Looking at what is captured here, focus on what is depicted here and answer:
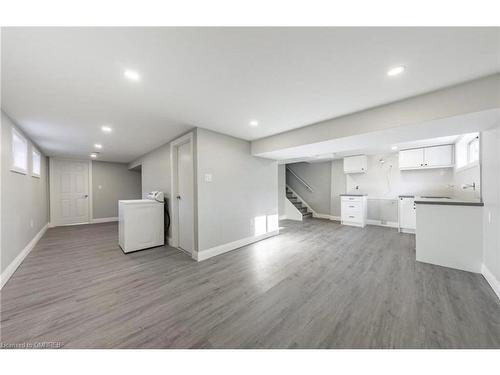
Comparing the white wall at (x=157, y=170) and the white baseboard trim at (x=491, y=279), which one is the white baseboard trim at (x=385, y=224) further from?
the white wall at (x=157, y=170)

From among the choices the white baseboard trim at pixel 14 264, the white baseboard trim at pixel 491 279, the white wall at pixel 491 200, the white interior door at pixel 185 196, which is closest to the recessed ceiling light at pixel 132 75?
the white interior door at pixel 185 196

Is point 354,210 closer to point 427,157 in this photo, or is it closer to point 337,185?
point 337,185

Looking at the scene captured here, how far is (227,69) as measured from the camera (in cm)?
151

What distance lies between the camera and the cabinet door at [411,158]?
448cm

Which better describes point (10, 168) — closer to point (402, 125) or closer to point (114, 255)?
point (114, 255)

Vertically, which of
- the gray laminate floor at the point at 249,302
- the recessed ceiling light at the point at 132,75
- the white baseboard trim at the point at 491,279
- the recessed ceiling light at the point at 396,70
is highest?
the recessed ceiling light at the point at 132,75

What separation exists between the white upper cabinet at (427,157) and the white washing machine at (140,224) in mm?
6183

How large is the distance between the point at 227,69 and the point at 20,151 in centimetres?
421

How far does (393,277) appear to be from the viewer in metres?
2.31

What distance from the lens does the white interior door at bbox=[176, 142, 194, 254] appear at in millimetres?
3223

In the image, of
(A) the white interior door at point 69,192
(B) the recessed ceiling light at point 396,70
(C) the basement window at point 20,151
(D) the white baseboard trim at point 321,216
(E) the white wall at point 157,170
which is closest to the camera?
(B) the recessed ceiling light at point 396,70

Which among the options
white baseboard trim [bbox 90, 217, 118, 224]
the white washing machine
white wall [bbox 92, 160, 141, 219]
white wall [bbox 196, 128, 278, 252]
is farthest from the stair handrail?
white baseboard trim [bbox 90, 217, 118, 224]

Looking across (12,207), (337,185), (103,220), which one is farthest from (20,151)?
(337,185)
